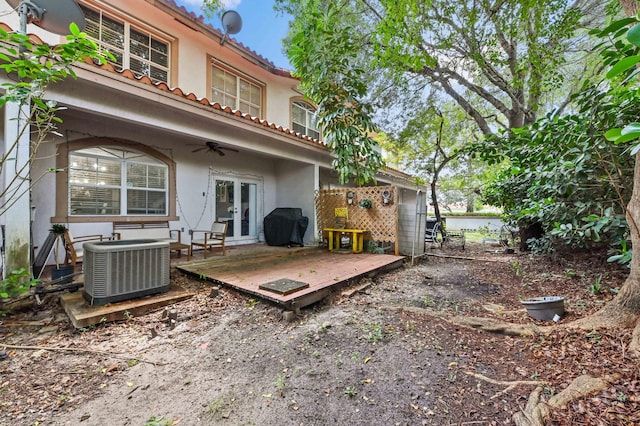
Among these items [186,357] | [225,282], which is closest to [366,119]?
[225,282]

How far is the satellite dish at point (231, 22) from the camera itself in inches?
248

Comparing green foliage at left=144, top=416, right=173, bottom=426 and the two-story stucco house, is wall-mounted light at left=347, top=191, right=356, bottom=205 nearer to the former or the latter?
the two-story stucco house

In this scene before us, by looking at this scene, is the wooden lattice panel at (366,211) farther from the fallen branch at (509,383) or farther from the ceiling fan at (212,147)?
the fallen branch at (509,383)

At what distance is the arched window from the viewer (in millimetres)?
4816

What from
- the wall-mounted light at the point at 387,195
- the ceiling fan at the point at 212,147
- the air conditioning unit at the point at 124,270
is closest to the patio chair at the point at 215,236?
the ceiling fan at the point at 212,147

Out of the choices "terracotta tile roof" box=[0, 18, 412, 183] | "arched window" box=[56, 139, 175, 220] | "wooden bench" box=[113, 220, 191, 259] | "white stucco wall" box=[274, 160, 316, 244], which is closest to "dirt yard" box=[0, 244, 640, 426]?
"wooden bench" box=[113, 220, 191, 259]

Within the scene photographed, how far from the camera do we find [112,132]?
17.0ft

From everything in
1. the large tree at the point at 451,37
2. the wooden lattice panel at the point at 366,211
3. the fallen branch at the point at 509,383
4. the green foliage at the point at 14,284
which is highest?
the large tree at the point at 451,37

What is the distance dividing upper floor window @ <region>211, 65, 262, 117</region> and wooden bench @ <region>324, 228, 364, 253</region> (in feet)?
13.1

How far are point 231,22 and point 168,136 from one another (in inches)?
120

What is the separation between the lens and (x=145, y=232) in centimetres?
521

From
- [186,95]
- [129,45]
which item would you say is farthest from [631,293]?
[129,45]

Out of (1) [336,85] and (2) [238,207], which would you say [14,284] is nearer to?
(2) [238,207]

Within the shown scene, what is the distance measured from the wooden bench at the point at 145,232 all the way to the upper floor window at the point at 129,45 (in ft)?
9.87
